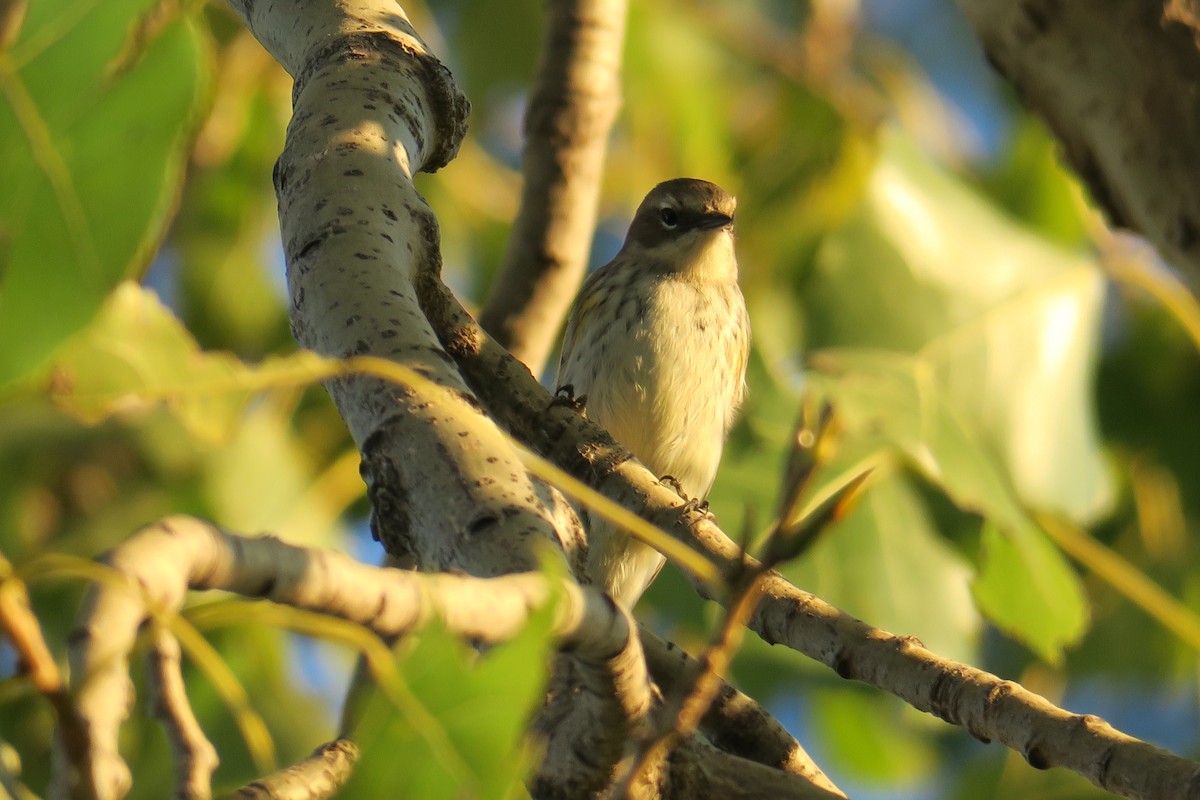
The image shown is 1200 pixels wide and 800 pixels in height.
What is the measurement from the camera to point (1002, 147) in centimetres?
822

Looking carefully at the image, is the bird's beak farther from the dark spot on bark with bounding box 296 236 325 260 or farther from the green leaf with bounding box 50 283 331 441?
the green leaf with bounding box 50 283 331 441

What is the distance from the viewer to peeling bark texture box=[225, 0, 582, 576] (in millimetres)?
1998

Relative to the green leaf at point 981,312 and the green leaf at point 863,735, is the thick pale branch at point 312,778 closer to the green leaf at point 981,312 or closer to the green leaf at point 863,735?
the green leaf at point 981,312

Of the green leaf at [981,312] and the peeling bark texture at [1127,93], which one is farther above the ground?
the green leaf at [981,312]

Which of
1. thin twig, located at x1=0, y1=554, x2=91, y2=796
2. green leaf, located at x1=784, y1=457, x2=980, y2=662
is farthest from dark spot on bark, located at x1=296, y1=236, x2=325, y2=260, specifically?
green leaf, located at x1=784, y1=457, x2=980, y2=662

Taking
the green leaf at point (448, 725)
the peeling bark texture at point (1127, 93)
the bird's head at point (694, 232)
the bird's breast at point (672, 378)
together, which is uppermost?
the bird's head at point (694, 232)

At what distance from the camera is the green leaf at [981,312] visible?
452 centimetres

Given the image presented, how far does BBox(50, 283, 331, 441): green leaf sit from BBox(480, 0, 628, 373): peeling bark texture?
2.20 m

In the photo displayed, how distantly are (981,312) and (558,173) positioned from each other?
1.55 meters

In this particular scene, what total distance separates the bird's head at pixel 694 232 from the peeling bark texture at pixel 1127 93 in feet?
12.4

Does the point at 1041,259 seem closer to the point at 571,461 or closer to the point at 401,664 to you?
the point at 571,461

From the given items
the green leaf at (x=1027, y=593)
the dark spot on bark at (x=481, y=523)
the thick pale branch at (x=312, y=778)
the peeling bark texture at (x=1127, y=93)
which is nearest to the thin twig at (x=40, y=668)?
the thick pale branch at (x=312, y=778)

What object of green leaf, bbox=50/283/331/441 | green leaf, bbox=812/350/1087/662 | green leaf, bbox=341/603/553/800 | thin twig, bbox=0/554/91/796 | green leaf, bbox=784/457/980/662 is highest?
green leaf, bbox=784/457/980/662

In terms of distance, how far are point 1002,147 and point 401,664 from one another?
7.36 meters
